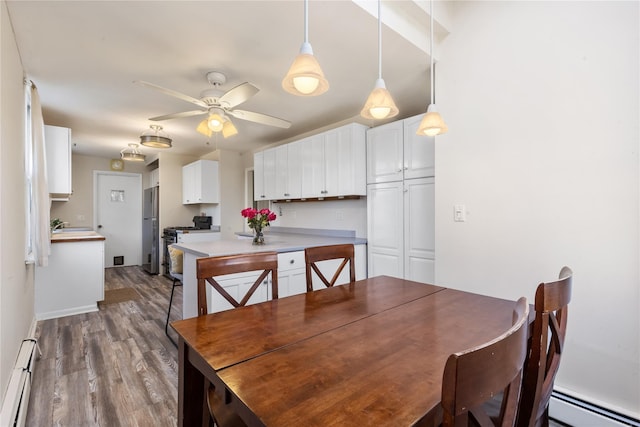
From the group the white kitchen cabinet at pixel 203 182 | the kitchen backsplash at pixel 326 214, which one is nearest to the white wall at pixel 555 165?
the kitchen backsplash at pixel 326 214

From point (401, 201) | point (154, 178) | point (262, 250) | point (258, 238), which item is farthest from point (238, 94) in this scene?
point (154, 178)

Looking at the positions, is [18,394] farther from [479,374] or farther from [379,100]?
[379,100]

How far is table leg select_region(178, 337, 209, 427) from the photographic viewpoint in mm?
1074

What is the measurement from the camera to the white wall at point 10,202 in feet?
5.16

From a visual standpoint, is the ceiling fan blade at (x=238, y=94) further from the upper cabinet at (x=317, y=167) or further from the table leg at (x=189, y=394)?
the table leg at (x=189, y=394)

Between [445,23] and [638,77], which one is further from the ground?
[445,23]

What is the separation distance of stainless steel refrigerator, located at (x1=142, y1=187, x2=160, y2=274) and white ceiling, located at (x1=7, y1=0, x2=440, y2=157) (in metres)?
2.68

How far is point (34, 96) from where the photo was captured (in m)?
2.43

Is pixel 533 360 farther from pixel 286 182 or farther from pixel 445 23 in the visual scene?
pixel 286 182

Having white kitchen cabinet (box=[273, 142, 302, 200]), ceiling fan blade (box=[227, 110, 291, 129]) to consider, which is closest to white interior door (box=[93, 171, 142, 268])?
white kitchen cabinet (box=[273, 142, 302, 200])

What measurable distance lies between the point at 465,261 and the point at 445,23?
69.0 inches

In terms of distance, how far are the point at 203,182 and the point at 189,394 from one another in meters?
4.60

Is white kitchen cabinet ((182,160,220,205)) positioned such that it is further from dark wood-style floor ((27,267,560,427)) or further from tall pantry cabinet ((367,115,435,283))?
tall pantry cabinet ((367,115,435,283))

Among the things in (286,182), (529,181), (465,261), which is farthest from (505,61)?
(286,182)
